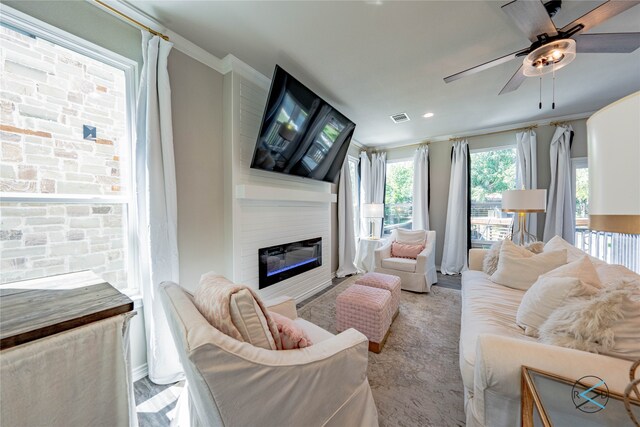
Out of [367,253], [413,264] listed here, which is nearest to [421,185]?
[367,253]

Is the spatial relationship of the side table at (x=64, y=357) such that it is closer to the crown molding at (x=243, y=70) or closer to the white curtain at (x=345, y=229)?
the crown molding at (x=243, y=70)

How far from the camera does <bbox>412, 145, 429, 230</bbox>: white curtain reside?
14.4 ft

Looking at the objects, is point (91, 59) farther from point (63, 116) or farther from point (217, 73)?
point (217, 73)

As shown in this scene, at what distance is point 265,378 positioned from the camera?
75cm

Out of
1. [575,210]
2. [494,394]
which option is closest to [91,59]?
[494,394]

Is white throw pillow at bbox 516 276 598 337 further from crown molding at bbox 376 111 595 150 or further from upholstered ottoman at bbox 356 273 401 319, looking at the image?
crown molding at bbox 376 111 595 150

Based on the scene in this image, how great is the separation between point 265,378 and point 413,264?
296 centimetres

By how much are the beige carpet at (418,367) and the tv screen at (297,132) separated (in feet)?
5.78

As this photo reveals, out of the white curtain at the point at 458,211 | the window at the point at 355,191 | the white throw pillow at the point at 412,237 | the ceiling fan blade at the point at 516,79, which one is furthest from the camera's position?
the window at the point at 355,191

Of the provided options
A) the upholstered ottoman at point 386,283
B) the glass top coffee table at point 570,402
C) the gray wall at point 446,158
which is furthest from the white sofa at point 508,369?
the gray wall at point 446,158

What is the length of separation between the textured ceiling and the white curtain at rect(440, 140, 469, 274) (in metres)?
1.04

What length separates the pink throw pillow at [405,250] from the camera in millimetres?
3580

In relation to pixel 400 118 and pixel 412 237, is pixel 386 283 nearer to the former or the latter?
pixel 412 237

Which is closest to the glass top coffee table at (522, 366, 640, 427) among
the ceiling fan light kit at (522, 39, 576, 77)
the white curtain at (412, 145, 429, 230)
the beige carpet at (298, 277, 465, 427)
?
the beige carpet at (298, 277, 465, 427)
